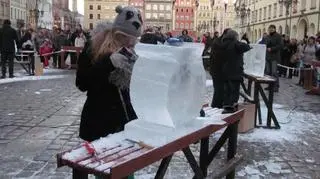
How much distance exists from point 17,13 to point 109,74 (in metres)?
77.3

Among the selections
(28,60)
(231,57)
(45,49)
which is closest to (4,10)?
(45,49)

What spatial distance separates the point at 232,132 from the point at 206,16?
408ft

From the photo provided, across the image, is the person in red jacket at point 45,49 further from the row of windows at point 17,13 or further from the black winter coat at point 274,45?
the row of windows at point 17,13

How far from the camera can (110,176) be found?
94.8 inches

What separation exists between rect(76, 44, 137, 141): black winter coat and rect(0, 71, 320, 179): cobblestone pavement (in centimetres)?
182

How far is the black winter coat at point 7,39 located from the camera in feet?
48.4

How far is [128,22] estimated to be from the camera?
3.23 metres

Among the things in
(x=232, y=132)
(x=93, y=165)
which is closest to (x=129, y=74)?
(x=93, y=165)

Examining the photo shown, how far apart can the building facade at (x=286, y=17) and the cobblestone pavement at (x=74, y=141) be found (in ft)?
103

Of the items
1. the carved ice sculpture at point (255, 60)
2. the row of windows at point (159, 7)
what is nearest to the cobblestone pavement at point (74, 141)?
the carved ice sculpture at point (255, 60)

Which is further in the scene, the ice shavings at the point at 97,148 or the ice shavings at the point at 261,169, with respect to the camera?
the ice shavings at the point at 261,169

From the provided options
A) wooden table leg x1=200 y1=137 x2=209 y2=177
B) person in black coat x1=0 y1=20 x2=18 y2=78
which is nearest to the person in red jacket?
person in black coat x1=0 y1=20 x2=18 y2=78

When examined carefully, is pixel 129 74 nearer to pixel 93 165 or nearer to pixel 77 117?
pixel 93 165

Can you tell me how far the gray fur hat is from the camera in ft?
10.6
